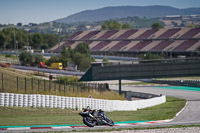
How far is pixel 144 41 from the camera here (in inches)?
5709

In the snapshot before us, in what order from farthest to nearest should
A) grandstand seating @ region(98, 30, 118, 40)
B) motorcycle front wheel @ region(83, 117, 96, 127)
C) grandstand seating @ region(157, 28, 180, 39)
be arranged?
grandstand seating @ region(98, 30, 118, 40), grandstand seating @ region(157, 28, 180, 39), motorcycle front wheel @ region(83, 117, 96, 127)

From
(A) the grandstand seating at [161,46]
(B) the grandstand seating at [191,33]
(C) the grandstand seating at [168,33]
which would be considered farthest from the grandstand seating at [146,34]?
(B) the grandstand seating at [191,33]

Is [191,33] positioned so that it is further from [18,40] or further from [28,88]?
[28,88]

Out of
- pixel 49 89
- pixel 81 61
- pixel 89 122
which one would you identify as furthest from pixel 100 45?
pixel 89 122

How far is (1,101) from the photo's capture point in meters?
30.8

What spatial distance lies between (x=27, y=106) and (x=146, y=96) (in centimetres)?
2715

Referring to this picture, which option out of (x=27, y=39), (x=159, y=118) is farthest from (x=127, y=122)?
(x=27, y=39)

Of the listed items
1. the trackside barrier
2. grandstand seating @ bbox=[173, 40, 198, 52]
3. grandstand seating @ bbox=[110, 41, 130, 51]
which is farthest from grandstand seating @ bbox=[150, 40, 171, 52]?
the trackside barrier

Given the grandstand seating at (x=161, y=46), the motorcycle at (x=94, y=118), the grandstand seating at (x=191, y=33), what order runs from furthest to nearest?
the grandstand seating at (x=191, y=33), the grandstand seating at (x=161, y=46), the motorcycle at (x=94, y=118)

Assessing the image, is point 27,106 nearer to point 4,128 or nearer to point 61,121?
point 61,121

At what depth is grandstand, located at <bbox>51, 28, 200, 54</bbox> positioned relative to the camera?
130 m

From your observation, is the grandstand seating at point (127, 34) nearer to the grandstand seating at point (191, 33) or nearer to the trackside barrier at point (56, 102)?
the grandstand seating at point (191, 33)

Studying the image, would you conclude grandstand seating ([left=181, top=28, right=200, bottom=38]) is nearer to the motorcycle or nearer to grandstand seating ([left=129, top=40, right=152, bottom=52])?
grandstand seating ([left=129, top=40, right=152, bottom=52])

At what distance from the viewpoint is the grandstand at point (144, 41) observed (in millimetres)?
129875
